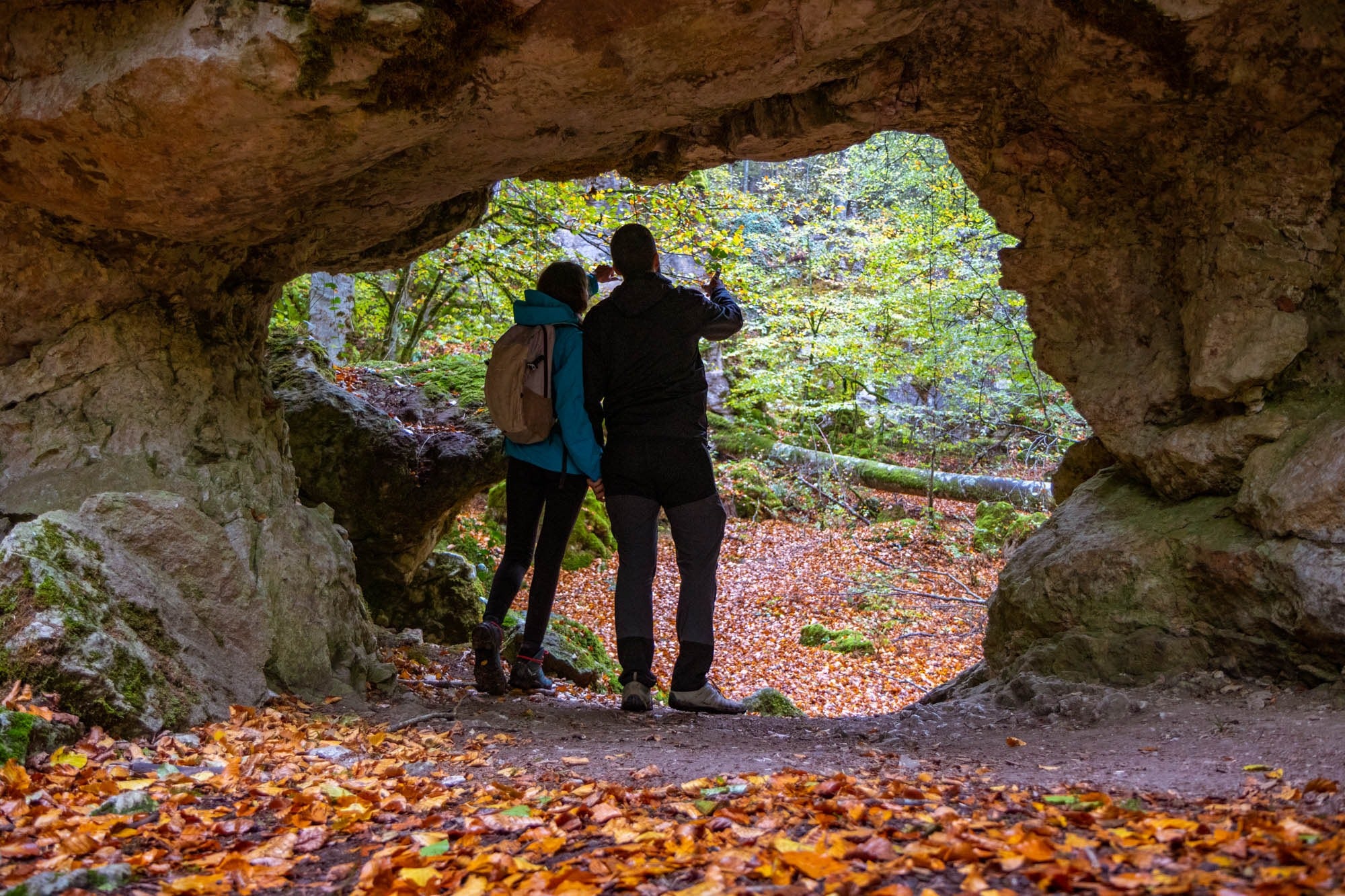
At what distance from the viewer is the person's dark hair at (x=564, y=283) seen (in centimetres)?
562

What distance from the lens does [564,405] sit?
17.6ft

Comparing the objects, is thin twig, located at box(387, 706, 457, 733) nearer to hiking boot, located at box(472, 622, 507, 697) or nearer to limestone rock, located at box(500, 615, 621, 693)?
hiking boot, located at box(472, 622, 507, 697)

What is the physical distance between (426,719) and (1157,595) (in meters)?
3.88

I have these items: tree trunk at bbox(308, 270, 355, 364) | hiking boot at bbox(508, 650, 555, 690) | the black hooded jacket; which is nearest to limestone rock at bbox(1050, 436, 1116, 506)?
the black hooded jacket

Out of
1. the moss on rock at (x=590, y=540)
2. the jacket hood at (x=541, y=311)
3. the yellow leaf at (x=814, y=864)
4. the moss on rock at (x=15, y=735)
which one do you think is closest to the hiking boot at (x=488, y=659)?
the jacket hood at (x=541, y=311)

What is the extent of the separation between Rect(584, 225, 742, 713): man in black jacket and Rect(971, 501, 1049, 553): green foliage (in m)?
10.4

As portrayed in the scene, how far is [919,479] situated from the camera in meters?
18.0

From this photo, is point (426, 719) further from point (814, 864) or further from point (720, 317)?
point (814, 864)

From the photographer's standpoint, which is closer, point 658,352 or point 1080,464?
point 658,352

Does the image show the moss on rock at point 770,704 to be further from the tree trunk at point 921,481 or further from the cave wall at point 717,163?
the tree trunk at point 921,481

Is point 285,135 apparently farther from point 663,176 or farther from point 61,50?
point 663,176

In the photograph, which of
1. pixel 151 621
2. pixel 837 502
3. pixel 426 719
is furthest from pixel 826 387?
pixel 151 621

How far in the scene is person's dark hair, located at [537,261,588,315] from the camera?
18.4 feet

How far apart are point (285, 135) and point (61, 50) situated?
1013 mm
